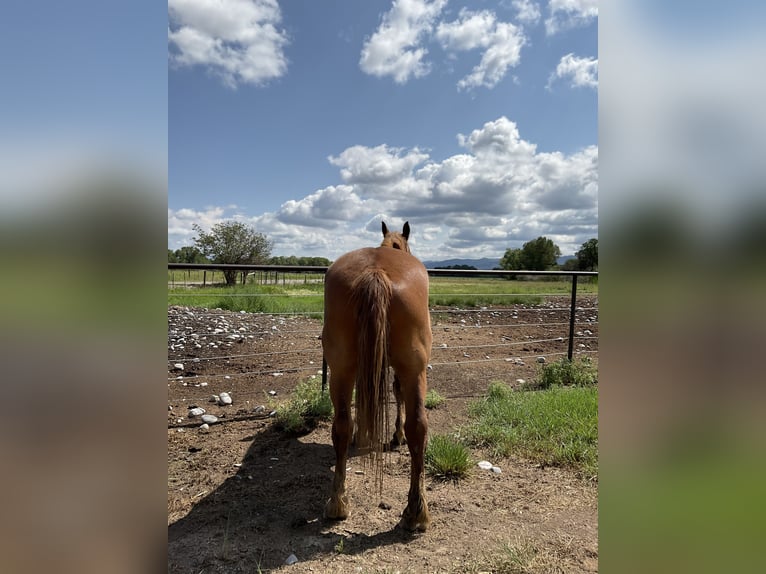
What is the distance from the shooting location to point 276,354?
→ 5402 mm

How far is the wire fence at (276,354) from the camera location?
456 centimetres

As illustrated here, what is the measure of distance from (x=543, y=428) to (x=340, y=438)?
188 centimetres

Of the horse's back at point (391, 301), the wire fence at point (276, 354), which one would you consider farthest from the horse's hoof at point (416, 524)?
the wire fence at point (276, 354)

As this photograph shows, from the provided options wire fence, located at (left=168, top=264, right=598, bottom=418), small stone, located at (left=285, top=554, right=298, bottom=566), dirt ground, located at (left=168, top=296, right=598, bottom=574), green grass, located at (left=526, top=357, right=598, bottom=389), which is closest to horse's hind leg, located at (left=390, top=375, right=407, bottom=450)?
dirt ground, located at (left=168, top=296, right=598, bottom=574)

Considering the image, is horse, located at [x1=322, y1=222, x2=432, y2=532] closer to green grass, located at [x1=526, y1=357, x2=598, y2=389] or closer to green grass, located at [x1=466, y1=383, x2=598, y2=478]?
green grass, located at [x1=466, y1=383, x2=598, y2=478]

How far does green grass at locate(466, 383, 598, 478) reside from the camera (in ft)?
9.46

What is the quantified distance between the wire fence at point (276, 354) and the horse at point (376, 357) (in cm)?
185

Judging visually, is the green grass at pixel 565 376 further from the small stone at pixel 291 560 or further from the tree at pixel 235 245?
the tree at pixel 235 245

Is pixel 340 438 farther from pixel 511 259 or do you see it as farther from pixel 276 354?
pixel 511 259

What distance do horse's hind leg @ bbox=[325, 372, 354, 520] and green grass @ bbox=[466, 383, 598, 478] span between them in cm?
136
